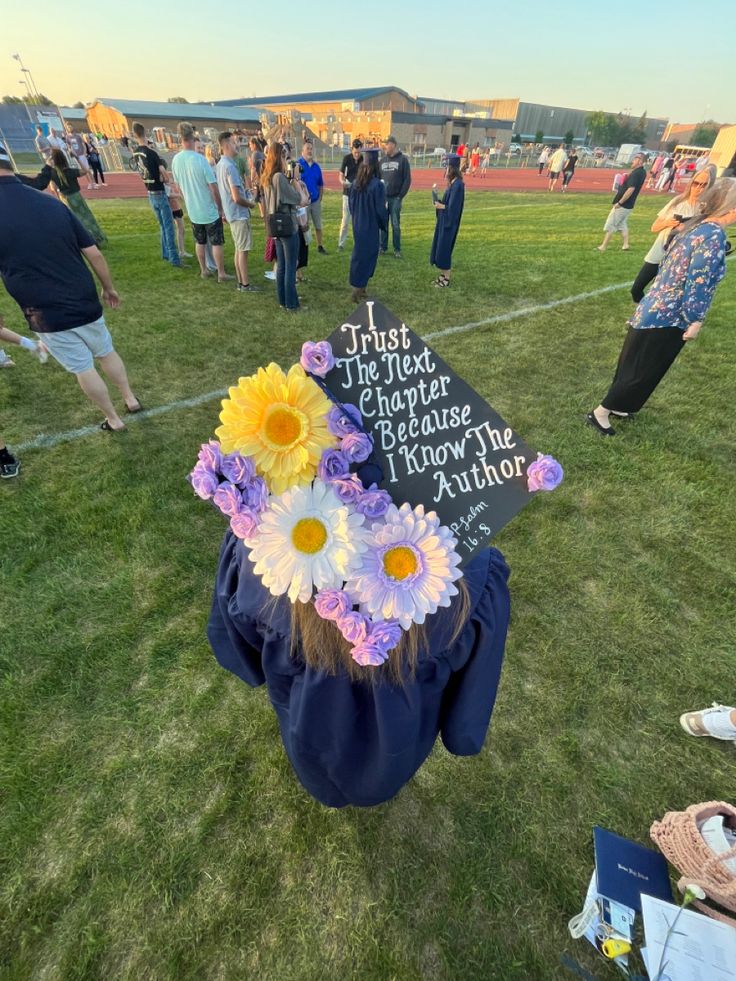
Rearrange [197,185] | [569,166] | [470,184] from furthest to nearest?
[470,184], [569,166], [197,185]

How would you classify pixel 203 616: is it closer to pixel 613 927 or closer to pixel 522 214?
pixel 613 927

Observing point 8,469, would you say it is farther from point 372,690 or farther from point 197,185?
point 197,185

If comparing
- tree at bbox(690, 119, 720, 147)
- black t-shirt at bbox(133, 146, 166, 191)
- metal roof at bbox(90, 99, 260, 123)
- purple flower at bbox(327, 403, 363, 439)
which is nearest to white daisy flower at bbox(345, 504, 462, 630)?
purple flower at bbox(327, 403, 363, 439)

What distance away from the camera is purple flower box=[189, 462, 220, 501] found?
3.34ft

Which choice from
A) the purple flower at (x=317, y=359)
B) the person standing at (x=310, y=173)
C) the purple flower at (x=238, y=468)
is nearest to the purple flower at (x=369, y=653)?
the purple flower at (x=238, y=468)

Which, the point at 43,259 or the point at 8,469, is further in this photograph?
the point at 8,469

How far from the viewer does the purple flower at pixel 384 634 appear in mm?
998

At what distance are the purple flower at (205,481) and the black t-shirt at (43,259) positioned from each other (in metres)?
3.02

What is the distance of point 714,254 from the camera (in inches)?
122

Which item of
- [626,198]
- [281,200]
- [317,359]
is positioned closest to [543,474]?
[317,359]

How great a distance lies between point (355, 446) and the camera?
103 centimetres

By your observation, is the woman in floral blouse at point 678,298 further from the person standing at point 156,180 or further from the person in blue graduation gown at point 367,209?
the person standing at point 156,180

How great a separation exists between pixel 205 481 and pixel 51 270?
3077mm

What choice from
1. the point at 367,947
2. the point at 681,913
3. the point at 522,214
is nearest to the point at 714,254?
the point at 681,913
